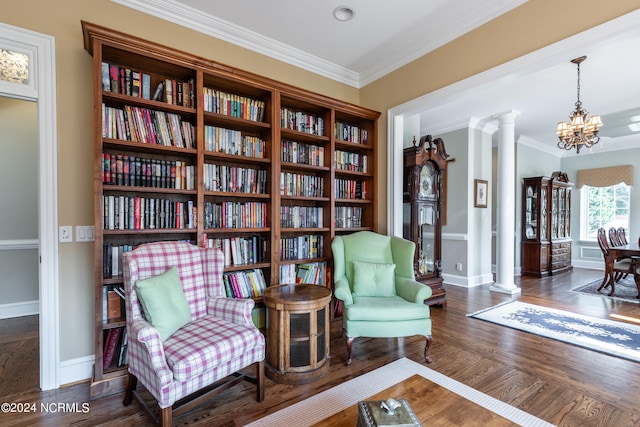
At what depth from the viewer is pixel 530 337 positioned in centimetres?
290

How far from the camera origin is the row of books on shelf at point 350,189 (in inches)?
130

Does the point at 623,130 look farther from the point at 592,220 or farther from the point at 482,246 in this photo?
the point at 482,246

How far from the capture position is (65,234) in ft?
6.78

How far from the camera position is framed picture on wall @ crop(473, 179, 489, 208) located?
16.5ft

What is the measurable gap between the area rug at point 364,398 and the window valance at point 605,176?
23.5 feet

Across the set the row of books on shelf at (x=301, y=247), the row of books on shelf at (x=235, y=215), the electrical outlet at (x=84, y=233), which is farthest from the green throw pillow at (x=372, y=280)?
the electrical outlet at (x=84, y=233)

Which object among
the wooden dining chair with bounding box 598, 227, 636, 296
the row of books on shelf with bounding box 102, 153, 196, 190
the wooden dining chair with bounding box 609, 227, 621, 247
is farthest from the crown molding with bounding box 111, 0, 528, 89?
the wooden dining chair with bounding box 609, 227, 621, 247

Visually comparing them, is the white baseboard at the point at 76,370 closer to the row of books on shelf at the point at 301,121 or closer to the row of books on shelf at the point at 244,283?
the row of books on shelf at the point at 244,283

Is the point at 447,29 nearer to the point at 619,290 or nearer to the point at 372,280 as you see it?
the point at 372,280

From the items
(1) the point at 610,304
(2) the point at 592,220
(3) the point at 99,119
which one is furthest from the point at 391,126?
(2) the point at 592,220

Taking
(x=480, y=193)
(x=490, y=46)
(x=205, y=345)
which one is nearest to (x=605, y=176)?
(x=480, y=193)

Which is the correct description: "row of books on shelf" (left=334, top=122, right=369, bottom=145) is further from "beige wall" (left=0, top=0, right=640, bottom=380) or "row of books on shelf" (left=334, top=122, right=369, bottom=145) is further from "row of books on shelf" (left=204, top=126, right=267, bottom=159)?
"beige wall" (left=0, top=0, right=640, bottom=380)

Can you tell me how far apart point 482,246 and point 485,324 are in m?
2.29

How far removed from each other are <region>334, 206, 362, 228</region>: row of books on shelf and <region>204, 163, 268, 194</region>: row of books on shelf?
936mm
